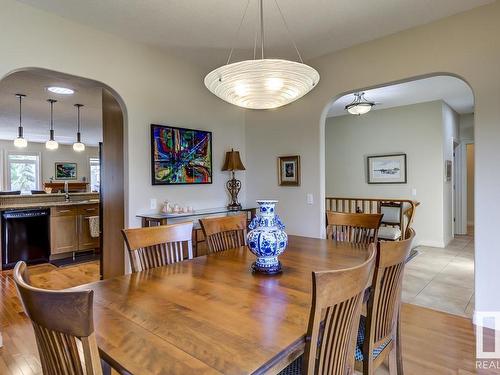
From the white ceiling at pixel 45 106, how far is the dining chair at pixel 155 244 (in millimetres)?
1797

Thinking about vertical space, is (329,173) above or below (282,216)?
above

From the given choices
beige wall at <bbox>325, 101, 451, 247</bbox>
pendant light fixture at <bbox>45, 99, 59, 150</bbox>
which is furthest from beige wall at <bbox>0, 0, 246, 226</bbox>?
beige wall at <bbox>325, 101, 451, 247</bbox>

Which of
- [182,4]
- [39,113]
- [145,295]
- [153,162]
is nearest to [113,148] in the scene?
[153,162]

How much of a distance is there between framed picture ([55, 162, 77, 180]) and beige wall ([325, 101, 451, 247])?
320 inches

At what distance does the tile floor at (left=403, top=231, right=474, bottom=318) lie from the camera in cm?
312

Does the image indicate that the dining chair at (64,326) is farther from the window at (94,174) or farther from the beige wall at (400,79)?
the window at (94,174)

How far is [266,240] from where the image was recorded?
170 centimetres

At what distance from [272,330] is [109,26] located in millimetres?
2996

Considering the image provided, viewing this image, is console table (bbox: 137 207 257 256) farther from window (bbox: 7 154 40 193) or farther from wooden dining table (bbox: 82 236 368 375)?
window (bbox: 7 154 40 193)

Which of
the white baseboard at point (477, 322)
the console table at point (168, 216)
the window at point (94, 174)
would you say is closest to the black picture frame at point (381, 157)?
the white baseboard at point (477, 322)

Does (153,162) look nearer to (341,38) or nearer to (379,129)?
(341,38)

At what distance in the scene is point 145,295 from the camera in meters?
1.41

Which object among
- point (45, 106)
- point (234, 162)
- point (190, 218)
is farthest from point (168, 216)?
point (45, 106)

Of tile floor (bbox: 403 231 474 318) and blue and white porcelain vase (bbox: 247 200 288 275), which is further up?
blue and white porcelain vase (bbox: 247 200 288 275)
